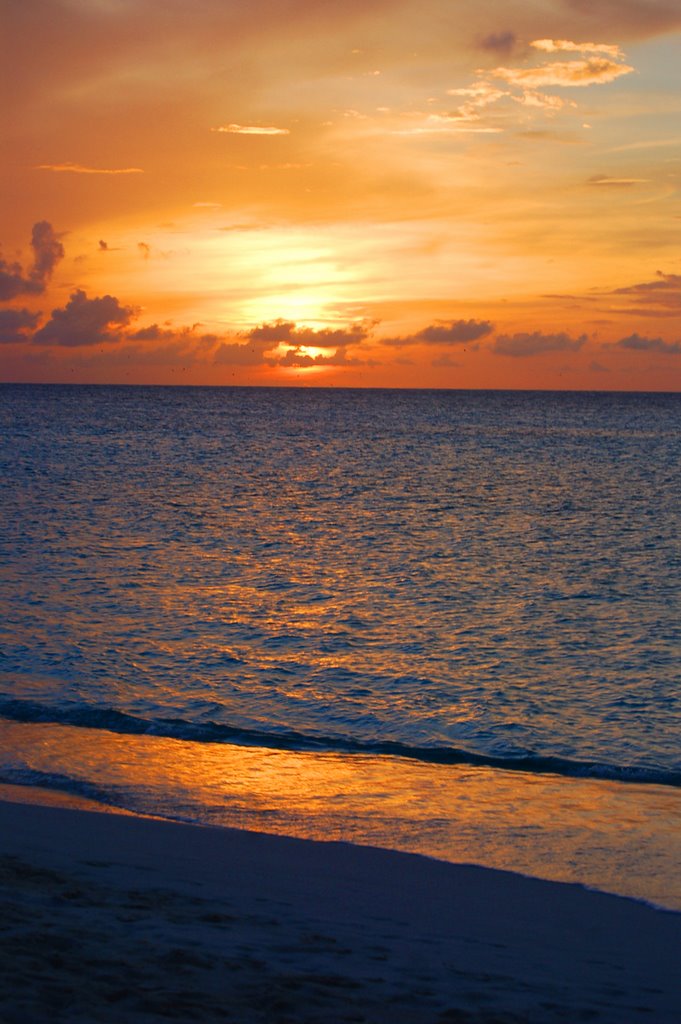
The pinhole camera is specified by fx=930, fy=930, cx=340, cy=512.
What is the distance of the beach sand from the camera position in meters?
5.86

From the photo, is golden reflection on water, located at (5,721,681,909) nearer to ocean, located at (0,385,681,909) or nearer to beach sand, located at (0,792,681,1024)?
ocean, located at (0,385,681,909)

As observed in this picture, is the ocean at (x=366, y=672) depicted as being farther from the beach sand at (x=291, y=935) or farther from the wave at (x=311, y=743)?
the beach sand at (x=291, y=935)

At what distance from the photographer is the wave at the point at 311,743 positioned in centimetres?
1282

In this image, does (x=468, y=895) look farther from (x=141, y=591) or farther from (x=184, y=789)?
(x=141, y=591)

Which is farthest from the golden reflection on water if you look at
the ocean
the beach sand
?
the beach sand

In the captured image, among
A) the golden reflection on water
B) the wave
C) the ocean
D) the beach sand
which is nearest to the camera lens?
the beach sand

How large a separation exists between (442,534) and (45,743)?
25839 mm

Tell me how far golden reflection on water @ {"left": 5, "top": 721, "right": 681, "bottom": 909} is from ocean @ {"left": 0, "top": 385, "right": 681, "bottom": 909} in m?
0.04

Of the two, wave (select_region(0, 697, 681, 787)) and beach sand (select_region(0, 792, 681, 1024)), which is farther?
wave (select_region(0, 697, 681, 787))

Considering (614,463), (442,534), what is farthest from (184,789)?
(614,463)

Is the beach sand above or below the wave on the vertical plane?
above

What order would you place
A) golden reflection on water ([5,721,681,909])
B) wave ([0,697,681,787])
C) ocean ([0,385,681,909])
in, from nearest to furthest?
golden reflection on water ([5,721,681,909]), ocean ([0,385,681,909]), wave ([0,697,681,787])

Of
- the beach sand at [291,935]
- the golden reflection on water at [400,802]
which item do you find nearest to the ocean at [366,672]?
the golden reflection on water at [400,802]

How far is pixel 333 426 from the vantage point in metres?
143
